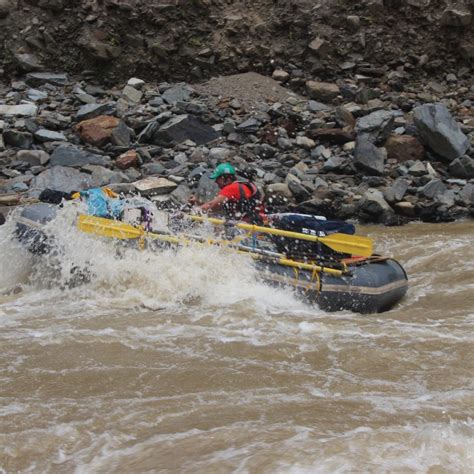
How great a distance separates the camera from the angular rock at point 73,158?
11.7 metres

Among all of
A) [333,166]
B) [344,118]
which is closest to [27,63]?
[344,118]

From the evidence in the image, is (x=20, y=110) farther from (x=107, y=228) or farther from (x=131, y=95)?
(x=107, y=228)

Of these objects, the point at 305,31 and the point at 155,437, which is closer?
the point at 155,437

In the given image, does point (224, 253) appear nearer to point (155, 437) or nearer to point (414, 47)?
point (155, 437)

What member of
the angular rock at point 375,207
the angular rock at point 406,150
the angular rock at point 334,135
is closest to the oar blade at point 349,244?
the angular rock at point 375,207

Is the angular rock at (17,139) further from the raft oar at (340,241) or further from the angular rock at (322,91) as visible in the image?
the raft oar at (340,241)

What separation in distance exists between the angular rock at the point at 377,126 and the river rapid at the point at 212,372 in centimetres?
658

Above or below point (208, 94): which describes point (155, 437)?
below

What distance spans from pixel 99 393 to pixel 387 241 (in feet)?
21.4

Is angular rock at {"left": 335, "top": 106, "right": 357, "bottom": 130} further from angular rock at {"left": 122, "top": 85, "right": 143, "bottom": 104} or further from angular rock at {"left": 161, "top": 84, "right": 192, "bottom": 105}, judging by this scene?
angular rock at {"left": 122, "top": 85, "right": 143, "bottom": 104}

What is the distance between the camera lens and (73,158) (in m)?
11.8

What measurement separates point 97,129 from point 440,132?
7030 millimetres

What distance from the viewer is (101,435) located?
10.2 feet

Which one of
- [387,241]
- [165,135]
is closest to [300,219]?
[387,241]
